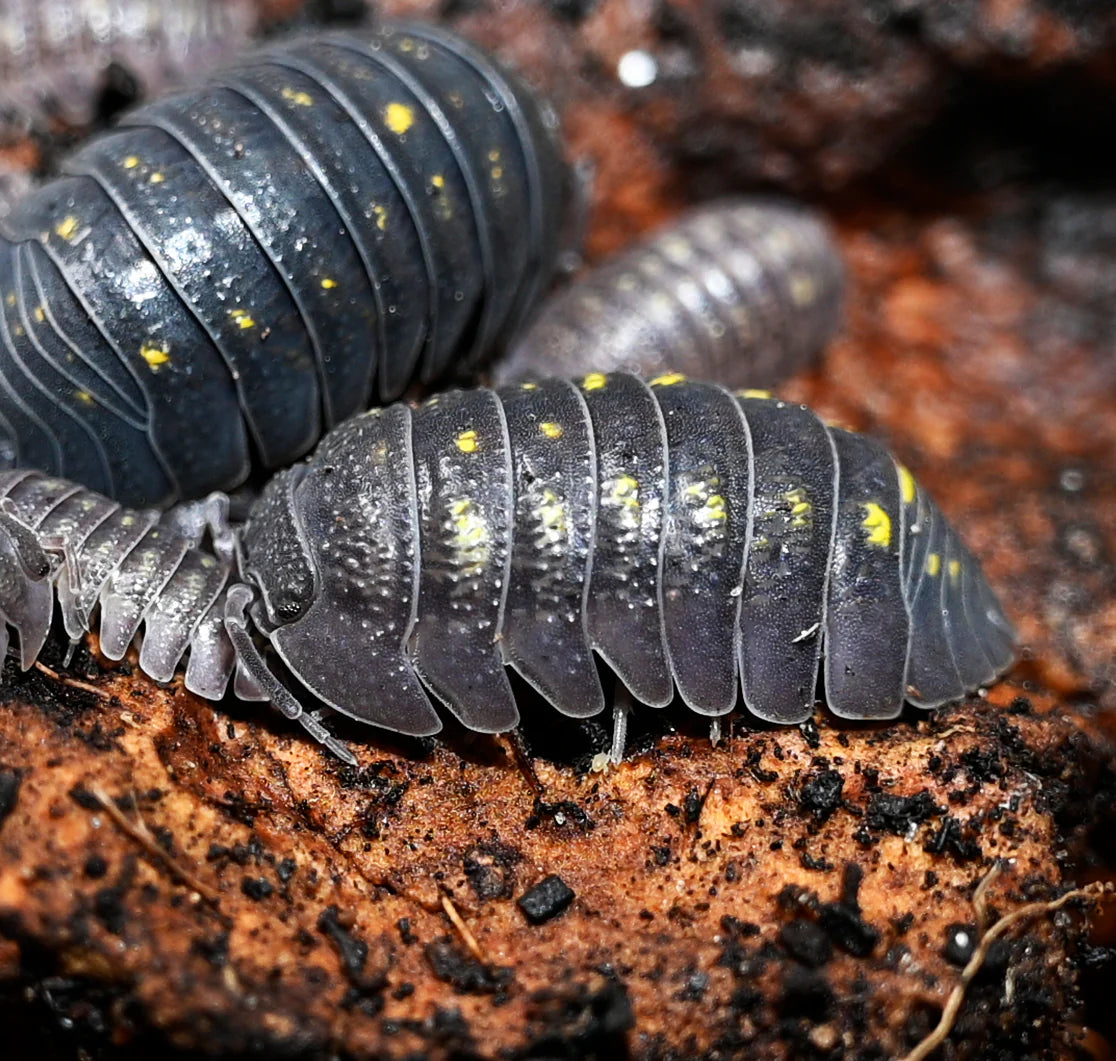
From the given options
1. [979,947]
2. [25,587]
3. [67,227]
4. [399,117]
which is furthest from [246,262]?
[979,947]

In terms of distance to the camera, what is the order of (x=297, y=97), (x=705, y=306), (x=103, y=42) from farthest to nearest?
(x=103, y=42) → (x=705, y=306) → (x=297, y=97)

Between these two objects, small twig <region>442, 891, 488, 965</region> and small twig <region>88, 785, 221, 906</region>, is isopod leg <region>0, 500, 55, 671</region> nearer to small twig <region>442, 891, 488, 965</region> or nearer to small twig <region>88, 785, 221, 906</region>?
small twig <region>88, 785, 221, 906</region>

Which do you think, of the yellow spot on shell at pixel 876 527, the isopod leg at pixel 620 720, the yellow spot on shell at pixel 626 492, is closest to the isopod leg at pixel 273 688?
the isopod leg at pixel 620 720

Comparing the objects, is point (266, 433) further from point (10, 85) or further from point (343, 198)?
point (10, 85)

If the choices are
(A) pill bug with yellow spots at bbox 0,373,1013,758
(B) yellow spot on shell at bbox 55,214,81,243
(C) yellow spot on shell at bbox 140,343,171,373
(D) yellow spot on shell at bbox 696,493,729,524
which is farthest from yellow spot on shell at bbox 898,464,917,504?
(B) yellow spot on shell at bbox 55,214,81,243

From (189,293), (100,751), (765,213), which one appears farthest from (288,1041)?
(765,213)

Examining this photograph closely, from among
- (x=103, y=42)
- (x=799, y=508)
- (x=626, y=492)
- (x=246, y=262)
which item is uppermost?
(x=103, y=42)

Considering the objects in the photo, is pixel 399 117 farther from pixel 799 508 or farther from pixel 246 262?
pixel 799 508
